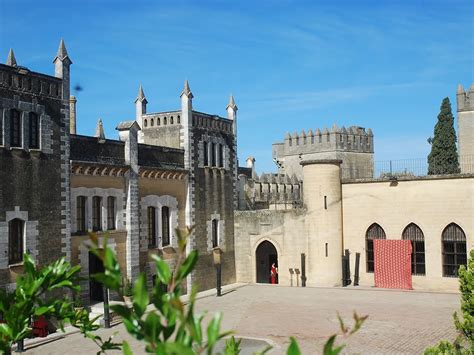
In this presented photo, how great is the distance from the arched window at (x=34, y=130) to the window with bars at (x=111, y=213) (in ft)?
14.9

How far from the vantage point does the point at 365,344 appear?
61.1 feet

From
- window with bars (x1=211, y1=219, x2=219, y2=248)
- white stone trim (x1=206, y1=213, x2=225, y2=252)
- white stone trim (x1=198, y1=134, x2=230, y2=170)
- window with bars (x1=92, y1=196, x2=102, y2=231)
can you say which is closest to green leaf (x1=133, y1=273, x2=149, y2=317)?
window with bars (x1=92, y1=196, x2=102, y2=231)

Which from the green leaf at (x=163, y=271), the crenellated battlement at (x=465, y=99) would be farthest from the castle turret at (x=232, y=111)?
the green leaf at (x=163, y=271)

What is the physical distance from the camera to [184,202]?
2973cm

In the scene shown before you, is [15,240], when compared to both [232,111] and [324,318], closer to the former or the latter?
[324,318]

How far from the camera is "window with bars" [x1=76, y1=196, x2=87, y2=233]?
2379 centimetres

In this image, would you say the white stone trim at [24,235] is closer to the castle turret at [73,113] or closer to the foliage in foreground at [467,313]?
the castle turret at [73,113]

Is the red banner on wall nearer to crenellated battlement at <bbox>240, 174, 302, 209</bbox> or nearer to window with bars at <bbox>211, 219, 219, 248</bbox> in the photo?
window with bars at <bbox>211, 219, 219, 248</bbox>

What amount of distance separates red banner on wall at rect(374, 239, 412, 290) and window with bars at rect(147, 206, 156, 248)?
11.4 metres

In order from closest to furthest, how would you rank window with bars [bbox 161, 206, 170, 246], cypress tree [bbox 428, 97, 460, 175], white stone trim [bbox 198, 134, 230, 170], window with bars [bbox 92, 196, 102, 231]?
window with bars [bbox 92, 196, 102, 231], window with bars [bbox 161, 206, 170, 246], white stone trim [bbox 198, 134, 230, 170], cypress tree [bbox 428, 97, 460, 175]

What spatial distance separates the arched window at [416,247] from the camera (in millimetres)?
29484

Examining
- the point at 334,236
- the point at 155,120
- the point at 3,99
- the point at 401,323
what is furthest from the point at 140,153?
the point at 401,323

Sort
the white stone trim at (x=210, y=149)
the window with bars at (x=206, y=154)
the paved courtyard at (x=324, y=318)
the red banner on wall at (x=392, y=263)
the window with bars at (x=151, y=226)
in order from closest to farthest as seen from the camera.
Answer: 1. the paved courtyard at (x=324, y=318)
2. the window with bars at (x=151, y=226)
3. the red banner on wall at (x=392, y=263)
4. the white stone trim at (x=210, y=149)
5. the window with bars at (x=206, y=154)

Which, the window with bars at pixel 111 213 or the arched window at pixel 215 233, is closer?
the window with bars at pixel 111 213
